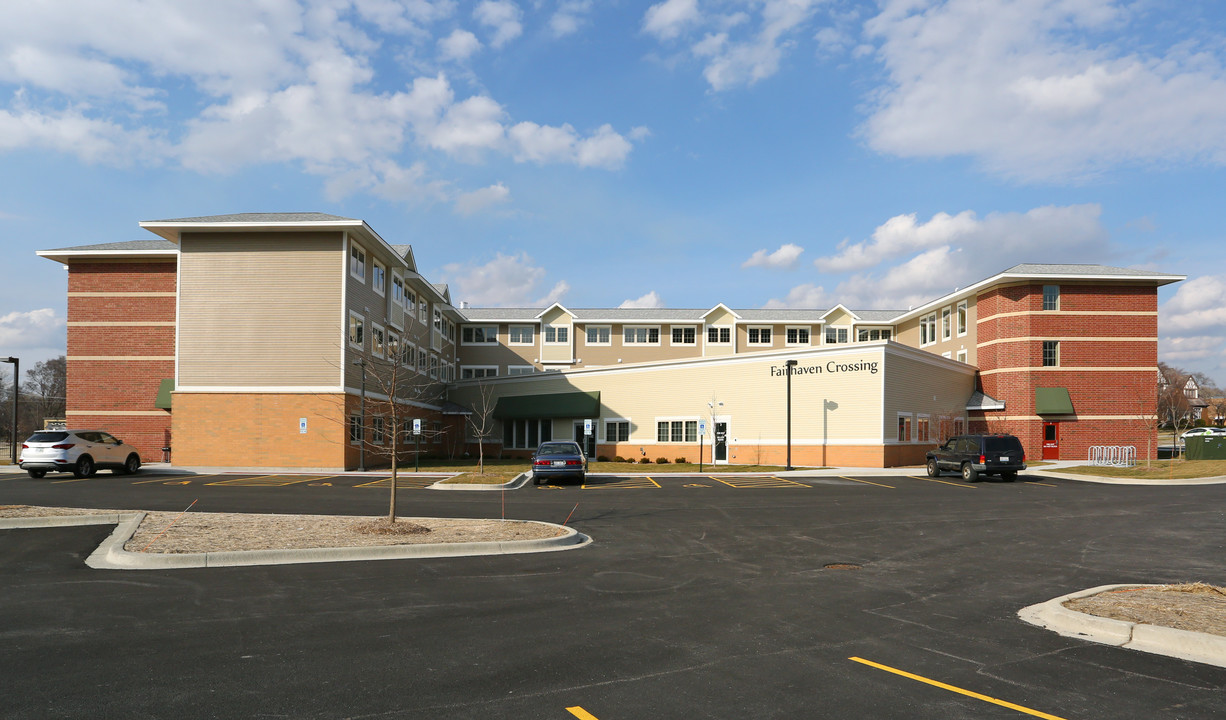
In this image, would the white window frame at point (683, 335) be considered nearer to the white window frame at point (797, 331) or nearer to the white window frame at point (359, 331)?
the white window frame at point (797, 331)

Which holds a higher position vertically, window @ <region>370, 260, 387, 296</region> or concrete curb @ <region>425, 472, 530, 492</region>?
window @ <region>370, 260, 387, 296</region>

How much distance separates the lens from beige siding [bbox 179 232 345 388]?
113 feet

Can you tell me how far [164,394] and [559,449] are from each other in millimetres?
23919

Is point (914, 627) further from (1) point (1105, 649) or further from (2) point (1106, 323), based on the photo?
(2) point (1106, 323)

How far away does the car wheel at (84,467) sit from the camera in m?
28.1

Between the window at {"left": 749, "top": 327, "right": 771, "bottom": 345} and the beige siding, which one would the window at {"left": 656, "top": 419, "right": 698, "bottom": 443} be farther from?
the window at {"left": 749, "top": 327, "right": 771, "bottom": 345}

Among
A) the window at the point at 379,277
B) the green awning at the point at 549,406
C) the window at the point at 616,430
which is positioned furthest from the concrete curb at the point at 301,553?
the green awning at the point at 549,406

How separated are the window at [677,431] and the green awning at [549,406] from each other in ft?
13.9

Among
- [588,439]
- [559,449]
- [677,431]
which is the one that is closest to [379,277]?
[588,439]

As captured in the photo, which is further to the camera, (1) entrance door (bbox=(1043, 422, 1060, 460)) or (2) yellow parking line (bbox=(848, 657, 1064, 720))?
(1) entrance door (bbox=(1043, 422, 1060, 460))

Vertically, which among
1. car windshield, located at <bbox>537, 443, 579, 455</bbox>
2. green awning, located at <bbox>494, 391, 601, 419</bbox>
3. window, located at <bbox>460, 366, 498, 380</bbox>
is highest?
window, located at <bbox>460, 366, 498, 380</bbox>

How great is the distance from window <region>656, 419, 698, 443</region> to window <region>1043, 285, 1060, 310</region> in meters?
21.2

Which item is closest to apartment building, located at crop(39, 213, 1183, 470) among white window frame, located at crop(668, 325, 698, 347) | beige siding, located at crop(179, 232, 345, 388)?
beige siding, located at crop(179, 232, 345, 388)

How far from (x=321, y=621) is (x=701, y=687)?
427 centimetres
